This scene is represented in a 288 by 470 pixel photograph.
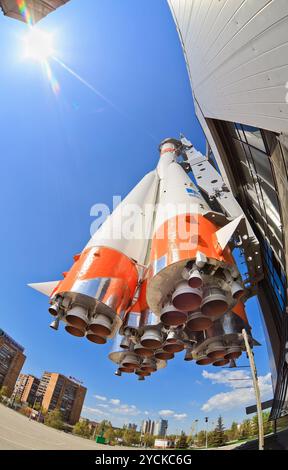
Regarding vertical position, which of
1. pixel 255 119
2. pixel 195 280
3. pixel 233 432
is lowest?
pixel 233 432

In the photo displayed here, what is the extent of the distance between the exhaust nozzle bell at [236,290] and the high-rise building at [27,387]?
79.7 m

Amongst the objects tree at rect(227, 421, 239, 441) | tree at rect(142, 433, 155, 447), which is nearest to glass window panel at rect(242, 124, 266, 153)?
tree at rect(227, 421, 239, 441)

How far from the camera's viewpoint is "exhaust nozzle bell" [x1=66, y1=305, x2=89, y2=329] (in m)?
5.49

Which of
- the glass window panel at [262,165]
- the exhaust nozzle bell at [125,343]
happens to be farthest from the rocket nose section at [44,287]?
the glass window panel at [262,165]

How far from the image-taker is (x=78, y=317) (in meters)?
5.49

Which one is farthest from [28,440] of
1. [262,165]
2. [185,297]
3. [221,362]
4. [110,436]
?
[110,436]

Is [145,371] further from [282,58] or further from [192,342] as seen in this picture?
[282,58]

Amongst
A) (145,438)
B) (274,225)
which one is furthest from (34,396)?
(274,225)

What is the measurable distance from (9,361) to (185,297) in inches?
2613

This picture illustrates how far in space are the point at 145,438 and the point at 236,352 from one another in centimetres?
5461

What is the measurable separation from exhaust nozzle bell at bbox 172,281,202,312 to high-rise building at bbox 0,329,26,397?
196ft

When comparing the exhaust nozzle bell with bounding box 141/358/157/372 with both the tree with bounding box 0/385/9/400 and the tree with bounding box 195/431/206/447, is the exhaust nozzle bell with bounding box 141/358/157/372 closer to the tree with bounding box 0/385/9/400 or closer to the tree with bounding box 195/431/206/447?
the tree with bounding box 195/431/206/447

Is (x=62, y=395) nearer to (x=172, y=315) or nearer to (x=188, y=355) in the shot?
(x=188, y=355)

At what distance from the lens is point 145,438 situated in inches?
1859
